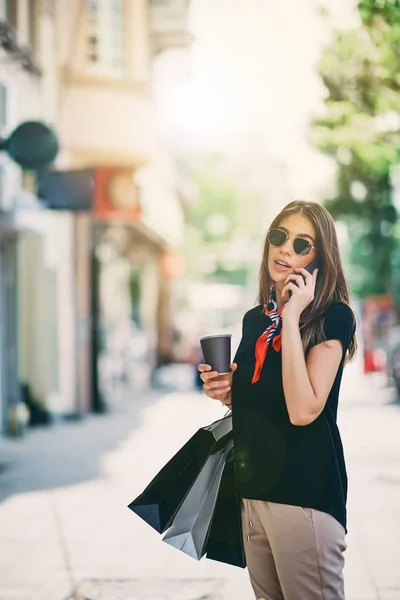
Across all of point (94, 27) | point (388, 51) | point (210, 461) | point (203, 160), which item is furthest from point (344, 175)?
point (203, 160)

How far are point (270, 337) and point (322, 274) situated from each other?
10.0 inches

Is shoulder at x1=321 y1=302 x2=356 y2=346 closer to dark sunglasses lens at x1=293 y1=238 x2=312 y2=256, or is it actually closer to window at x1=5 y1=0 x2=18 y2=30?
dark sunglasses lens at x1=293 y1=238 x2=312 y2=256

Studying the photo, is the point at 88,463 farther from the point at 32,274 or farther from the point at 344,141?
the point at 344,141

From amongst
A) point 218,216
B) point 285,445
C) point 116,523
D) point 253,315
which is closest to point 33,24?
point 116,523

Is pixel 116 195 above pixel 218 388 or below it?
above

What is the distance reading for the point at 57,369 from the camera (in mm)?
14047

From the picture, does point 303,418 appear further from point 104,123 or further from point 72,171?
point 104,123

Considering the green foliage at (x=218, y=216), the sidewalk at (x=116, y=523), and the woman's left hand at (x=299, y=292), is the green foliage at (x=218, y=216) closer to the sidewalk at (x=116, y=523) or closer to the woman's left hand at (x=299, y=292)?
the sidewalk at (x=116, y=523)

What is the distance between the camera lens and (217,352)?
268 centimetres

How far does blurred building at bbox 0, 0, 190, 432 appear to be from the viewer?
1184 cm

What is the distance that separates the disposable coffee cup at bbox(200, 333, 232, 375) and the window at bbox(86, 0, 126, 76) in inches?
482

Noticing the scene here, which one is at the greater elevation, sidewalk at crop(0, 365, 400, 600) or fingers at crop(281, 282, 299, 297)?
fingers at crop(281, 282, 299, 297)

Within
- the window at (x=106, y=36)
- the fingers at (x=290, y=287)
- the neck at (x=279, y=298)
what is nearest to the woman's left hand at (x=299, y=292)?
the fingers at (x=290, y=287)

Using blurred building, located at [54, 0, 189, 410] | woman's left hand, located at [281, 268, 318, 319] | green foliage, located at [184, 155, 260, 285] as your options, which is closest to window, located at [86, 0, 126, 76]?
blurred building, located at [54, 0, 189, 410]
